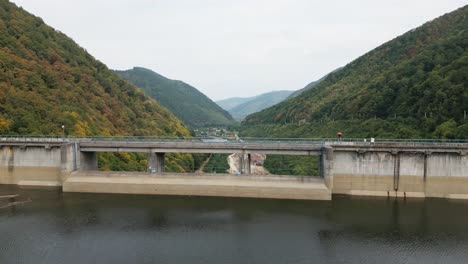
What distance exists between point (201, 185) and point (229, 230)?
1157 cm

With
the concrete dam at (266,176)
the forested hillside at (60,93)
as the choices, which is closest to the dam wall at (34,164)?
the concrete dam at (266,176)

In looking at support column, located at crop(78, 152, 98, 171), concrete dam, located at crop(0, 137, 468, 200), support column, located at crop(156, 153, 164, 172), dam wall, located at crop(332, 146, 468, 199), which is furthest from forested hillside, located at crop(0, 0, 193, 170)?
dam wall, located at crop(332, 146, 468, 199)

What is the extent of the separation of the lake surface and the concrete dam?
1498mm

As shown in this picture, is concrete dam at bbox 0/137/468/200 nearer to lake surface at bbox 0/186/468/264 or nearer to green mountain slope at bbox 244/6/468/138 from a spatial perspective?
lake surface at bbox 0/186/468/264

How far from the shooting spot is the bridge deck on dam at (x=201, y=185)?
39.4 metres

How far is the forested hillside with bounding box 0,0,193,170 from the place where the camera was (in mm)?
53031

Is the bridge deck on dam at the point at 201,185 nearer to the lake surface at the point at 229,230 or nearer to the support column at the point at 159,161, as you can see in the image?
the lake surface at the point at 229,230

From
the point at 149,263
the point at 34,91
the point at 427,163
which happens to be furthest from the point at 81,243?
the point at 34,91

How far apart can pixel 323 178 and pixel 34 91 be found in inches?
1993

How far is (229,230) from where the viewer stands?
98.6 feet

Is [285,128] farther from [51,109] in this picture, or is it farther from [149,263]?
[149,263]

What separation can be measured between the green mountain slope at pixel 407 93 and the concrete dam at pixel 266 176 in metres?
12.5

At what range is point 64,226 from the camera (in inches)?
1206

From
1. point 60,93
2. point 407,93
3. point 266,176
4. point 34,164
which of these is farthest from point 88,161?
point 407,93
